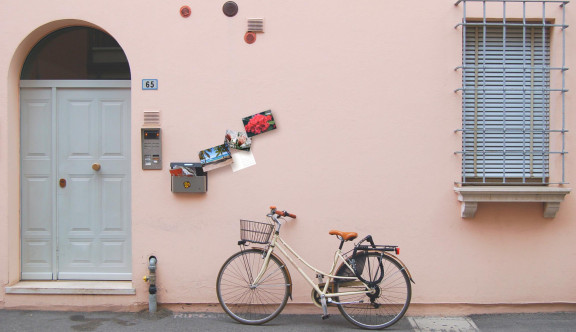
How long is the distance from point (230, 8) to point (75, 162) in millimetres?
2391

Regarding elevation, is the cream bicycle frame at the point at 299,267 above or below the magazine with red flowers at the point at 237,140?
below

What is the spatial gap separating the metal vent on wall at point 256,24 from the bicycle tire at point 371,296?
2492 millimetres

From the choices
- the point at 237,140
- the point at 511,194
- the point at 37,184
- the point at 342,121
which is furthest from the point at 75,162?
the point at 511,194

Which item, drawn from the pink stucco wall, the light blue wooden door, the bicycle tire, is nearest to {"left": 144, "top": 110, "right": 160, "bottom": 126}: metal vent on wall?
the pink stucco wall

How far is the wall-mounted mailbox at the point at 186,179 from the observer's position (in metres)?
5.14

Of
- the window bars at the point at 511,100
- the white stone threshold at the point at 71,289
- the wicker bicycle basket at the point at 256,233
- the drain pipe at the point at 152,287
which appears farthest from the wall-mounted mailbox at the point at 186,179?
the window bars at the point at 511,100

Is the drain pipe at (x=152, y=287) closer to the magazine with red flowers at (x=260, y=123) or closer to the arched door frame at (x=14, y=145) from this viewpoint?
the arched door frame at (x=14, y=145)

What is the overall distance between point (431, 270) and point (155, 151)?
313 centimetres

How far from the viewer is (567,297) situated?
5199 mm

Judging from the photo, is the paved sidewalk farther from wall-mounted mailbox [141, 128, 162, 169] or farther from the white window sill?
wall-mounted mailbox [141, 128, 162, 169]

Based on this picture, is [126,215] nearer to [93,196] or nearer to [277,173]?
[93,196]

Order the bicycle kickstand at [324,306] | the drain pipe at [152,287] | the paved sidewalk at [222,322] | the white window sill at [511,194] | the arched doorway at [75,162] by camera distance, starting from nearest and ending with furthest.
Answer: the bicycle kickstand at [324,306], the paved sidewalk at [222,322], the white window sill at [511,194], the drain pipe at [152,287], the arched doorway at [75,162]

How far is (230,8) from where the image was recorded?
5148 millimetres

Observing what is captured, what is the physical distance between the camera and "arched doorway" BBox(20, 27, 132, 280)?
5.47 metres
